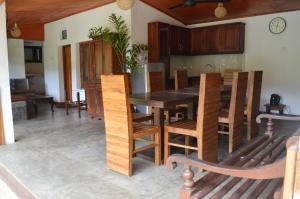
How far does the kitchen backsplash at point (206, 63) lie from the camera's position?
23.0 feet

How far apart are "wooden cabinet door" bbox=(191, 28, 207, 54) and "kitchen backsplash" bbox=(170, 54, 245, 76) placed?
0.30 m

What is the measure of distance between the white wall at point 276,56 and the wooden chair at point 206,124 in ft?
13.6

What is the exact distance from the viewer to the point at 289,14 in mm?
6074

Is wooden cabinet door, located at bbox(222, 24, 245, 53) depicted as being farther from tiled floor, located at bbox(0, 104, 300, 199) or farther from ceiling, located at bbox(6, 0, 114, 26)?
ceiling, located at bbox(6, 0, 114, 26)

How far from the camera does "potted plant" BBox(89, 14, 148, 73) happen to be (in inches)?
233

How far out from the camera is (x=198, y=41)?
7398 millimetres

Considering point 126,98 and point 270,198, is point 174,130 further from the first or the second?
point 270,198

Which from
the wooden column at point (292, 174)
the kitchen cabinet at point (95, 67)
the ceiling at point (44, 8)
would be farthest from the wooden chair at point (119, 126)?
the ceiling at point (44, 8)

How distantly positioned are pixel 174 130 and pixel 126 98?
28.0 inches

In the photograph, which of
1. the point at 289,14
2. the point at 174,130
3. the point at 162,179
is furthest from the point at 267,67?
the point at 162,179

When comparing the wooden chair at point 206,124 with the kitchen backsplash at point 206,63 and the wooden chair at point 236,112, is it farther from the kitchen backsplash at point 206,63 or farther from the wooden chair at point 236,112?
the kitchen backsplash at point 206,63


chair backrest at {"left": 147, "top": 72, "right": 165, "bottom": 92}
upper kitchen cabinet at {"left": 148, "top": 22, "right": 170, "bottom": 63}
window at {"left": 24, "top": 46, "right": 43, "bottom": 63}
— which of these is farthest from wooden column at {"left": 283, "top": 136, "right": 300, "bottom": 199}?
window at {"left": 24, "top": 46, "right": 43, "bottom": 63}

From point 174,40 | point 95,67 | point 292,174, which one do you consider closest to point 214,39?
point 174,40

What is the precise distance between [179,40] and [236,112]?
406 centimetres
